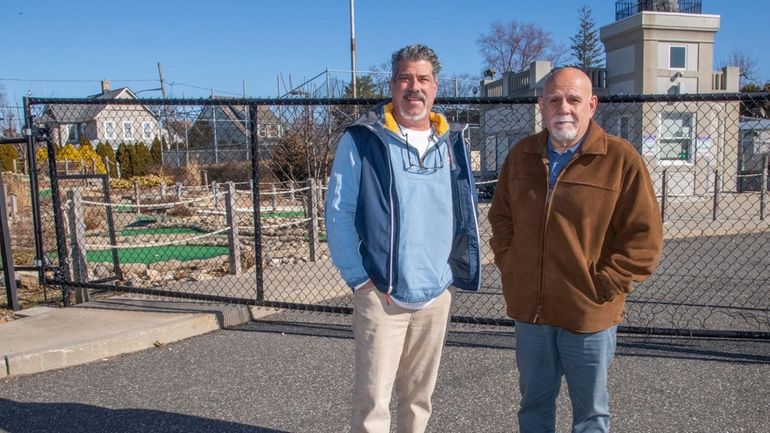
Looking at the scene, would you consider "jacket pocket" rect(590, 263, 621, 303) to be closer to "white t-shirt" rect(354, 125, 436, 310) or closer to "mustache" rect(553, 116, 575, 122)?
"mustache" rect(553, 116, 575, 122)

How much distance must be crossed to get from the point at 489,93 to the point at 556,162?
92.0ft

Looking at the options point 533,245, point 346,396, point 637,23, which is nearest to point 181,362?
point 346,396

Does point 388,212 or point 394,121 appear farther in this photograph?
point 394,121

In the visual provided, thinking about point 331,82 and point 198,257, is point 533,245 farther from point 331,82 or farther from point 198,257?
point 331,82

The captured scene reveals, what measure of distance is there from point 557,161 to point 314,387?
2.40 meters

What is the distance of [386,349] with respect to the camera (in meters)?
2.93

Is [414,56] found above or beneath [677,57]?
beneath

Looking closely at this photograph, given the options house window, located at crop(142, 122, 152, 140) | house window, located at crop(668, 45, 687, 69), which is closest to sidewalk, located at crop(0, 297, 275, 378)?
house window, located at crop(142, 122, 152, 140)

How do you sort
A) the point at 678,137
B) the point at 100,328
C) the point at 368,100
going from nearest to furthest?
the point at 368,100 < the point at 100,328 < the point at 678,137

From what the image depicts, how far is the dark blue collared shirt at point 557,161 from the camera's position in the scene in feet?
9.25

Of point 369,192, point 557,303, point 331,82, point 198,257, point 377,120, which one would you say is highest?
point 331,82

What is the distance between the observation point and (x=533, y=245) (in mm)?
2846

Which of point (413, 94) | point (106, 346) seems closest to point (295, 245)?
point (106, 346)

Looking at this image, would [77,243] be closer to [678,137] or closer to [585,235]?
[585,235]
